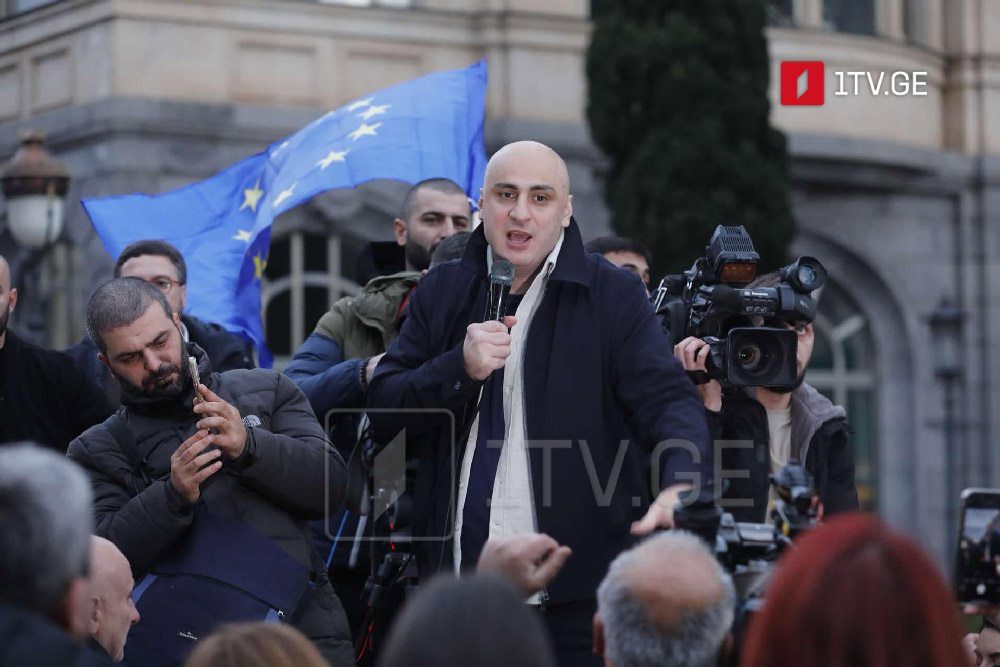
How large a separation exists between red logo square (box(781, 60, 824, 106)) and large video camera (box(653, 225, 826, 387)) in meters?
12.4

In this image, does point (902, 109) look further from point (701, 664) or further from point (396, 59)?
point (701, 664)

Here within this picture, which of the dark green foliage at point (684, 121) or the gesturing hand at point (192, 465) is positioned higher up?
the dark green foliage at point (684, 121)

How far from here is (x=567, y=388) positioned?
4.16 m

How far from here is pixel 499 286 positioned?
4148 millimetres

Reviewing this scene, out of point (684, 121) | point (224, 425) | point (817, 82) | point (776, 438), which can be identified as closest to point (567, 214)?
point (224, 425)

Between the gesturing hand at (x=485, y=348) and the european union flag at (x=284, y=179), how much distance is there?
11.2 ft

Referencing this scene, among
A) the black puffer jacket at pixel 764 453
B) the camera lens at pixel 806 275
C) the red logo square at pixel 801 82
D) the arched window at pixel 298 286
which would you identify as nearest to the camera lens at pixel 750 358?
the camera lens at pixel 806 275

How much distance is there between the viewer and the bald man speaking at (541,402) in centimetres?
411

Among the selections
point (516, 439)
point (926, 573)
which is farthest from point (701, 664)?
point (516, 439)

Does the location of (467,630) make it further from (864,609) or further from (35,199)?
(35,199)

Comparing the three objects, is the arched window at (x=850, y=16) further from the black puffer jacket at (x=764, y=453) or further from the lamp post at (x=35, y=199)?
the black puffer jacket at (x=764, y=453)

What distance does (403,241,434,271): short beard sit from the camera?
6.16 m

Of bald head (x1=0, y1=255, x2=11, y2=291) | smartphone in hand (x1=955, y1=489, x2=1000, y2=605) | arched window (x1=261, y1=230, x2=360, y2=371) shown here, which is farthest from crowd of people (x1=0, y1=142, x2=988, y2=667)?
arched window (x1=261, y1=230, x2=360, y2=371)

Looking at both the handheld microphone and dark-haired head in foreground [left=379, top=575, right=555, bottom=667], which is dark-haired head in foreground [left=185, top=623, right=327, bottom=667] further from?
the handheld microphone
